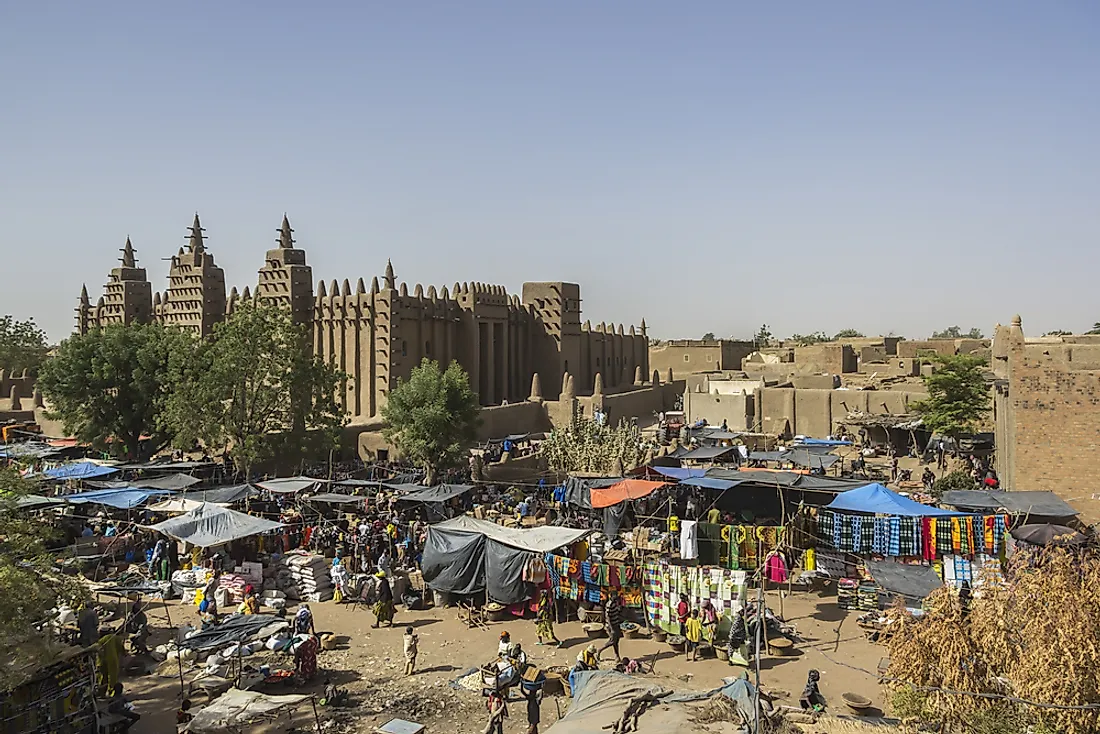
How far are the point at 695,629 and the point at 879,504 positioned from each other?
5.59 metres

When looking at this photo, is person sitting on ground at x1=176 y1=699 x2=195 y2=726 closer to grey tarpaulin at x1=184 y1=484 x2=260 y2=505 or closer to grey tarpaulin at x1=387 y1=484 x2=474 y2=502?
grey tarpaulin at x1=184 y1=484 x2=260 y2=505

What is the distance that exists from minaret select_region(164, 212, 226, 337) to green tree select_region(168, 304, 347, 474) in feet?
45.7

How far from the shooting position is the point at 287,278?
3872 centimetres

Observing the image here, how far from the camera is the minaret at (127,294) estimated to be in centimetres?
4909

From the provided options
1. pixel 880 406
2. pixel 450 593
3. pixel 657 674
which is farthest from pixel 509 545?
pixel 880 406

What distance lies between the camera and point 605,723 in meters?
8.51

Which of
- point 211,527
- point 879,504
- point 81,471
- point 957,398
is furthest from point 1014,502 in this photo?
point 81,471

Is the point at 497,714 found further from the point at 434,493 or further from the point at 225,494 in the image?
the point at 225,494

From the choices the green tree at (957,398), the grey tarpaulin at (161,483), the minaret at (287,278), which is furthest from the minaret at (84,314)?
the green tree at (957,398)

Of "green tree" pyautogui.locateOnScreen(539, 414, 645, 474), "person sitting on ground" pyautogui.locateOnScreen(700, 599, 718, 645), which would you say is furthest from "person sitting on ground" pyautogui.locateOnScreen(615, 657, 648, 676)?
"green tree" pyautogui.locateOnScreen(539, 414, 645, 474)

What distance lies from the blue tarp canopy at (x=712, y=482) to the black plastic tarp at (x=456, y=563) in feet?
20.9

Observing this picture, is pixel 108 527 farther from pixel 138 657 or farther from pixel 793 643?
pixel 793 643

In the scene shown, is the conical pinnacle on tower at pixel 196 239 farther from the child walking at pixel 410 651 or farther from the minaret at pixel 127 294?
the child walking at pixel 410 651

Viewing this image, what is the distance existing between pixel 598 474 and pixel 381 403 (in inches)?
515
